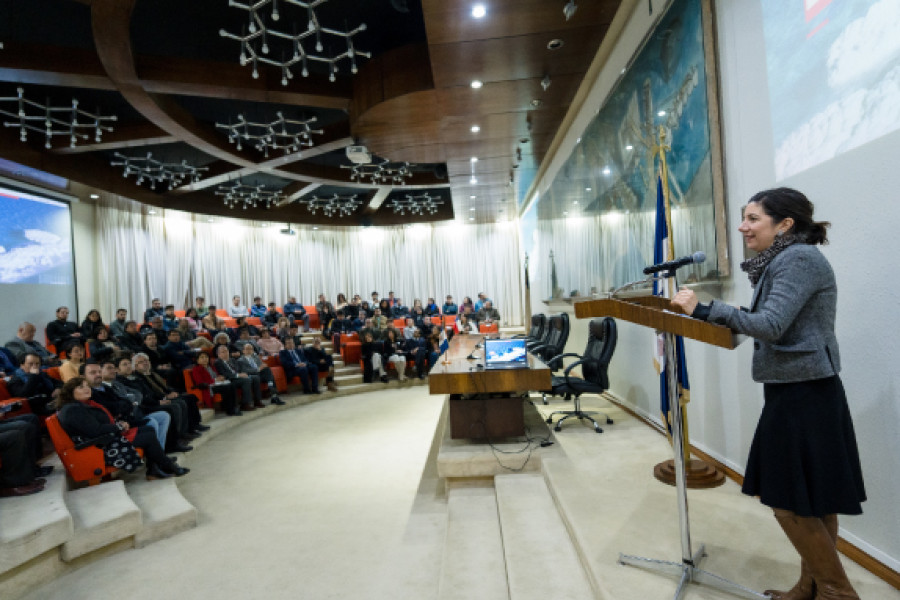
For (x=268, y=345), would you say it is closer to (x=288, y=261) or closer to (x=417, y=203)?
(x=417, y=203)

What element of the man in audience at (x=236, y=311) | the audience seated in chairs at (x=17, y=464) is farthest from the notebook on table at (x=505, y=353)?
the man in audience at (x=236, y=311)

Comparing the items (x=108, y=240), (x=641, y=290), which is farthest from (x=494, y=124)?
(x=108, y=240)

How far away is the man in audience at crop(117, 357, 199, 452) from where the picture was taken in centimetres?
496

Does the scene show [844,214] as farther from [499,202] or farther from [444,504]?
[499,202]

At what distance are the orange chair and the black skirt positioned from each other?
4.26m

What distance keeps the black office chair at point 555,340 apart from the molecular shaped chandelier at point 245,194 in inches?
278

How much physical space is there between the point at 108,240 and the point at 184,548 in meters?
9.33

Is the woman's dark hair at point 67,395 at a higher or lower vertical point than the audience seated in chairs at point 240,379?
higher

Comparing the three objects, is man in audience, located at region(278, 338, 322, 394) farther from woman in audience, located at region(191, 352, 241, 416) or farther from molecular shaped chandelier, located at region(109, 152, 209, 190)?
molecular shaped chandelier, located at region(109, 152, 209, 190)

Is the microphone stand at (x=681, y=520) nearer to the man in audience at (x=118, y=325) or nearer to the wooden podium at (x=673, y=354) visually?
the wooden podium at (x=673, y=354)

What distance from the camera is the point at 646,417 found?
14.8 ft

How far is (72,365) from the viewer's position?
505 cm

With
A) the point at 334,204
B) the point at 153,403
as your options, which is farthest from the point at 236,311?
the point at 153,403

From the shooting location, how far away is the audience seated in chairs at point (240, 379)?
6949mm
